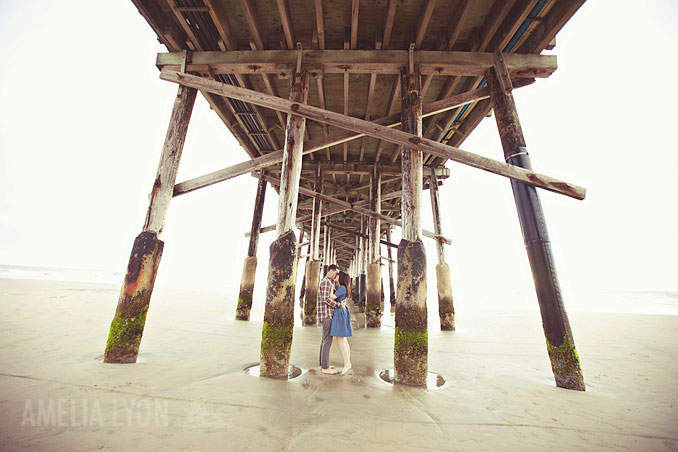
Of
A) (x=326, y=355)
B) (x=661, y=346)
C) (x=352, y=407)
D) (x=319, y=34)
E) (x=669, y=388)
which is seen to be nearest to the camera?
(x=352, y=407)

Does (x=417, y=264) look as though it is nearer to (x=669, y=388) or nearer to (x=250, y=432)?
(x=250, y=432)

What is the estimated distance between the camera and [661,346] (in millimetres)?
6305

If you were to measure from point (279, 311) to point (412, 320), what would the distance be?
177 centimetres

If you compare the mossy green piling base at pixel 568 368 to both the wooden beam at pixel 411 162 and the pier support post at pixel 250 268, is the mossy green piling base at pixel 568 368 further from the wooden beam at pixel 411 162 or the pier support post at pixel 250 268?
the pier support post at pixel 250 268

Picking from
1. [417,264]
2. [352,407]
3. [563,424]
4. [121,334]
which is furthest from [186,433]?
[563,424]

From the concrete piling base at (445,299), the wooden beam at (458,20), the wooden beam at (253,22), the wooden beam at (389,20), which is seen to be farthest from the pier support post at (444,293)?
the wooden beam at (253,22)

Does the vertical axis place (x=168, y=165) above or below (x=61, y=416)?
above

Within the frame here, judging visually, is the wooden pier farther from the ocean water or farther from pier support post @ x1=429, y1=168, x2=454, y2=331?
the ocean water

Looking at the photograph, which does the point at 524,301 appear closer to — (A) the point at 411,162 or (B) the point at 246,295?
(B) the point at 246,295

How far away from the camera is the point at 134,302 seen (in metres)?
3.80

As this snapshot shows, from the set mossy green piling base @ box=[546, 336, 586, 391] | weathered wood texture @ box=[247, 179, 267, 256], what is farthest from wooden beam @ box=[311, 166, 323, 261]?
mossy green piling base @ box=[546, 336, 586, 391]

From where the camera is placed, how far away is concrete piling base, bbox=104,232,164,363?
3.64 m

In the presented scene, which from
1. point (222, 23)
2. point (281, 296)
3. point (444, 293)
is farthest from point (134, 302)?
point (444, 293)

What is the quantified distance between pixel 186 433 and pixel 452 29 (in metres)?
6.15
